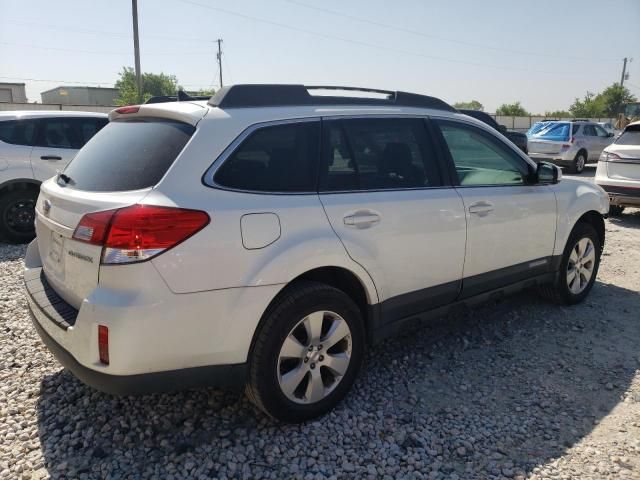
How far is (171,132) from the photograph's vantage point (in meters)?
2.62

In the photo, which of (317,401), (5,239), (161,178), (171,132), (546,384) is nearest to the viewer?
(161,178)

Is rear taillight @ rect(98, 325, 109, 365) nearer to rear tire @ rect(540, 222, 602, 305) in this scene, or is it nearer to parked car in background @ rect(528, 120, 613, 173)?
rear tire @ rect(540, 222, 602, 305)

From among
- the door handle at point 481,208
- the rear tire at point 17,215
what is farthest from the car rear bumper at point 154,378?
the rear tire at point 17,215

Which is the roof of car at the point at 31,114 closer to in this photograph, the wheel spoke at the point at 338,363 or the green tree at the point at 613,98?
the wheel spoke at the point at 338,363

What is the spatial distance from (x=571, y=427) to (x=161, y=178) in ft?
8.64

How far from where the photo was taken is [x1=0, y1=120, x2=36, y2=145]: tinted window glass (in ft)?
22.6

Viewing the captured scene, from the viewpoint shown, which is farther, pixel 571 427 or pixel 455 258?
pixel 455 258

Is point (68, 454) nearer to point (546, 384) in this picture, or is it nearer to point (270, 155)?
point (270, 155)

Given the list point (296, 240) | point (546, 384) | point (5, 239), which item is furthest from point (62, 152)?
point (546, 384)

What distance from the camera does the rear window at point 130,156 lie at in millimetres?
2494

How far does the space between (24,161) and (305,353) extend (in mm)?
5883

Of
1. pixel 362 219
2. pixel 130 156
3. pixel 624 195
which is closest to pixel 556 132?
pixel 624 195

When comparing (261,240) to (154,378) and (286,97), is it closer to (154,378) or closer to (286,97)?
(154,378)

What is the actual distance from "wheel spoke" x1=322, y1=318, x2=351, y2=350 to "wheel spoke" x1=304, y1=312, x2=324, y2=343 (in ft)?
0.22
